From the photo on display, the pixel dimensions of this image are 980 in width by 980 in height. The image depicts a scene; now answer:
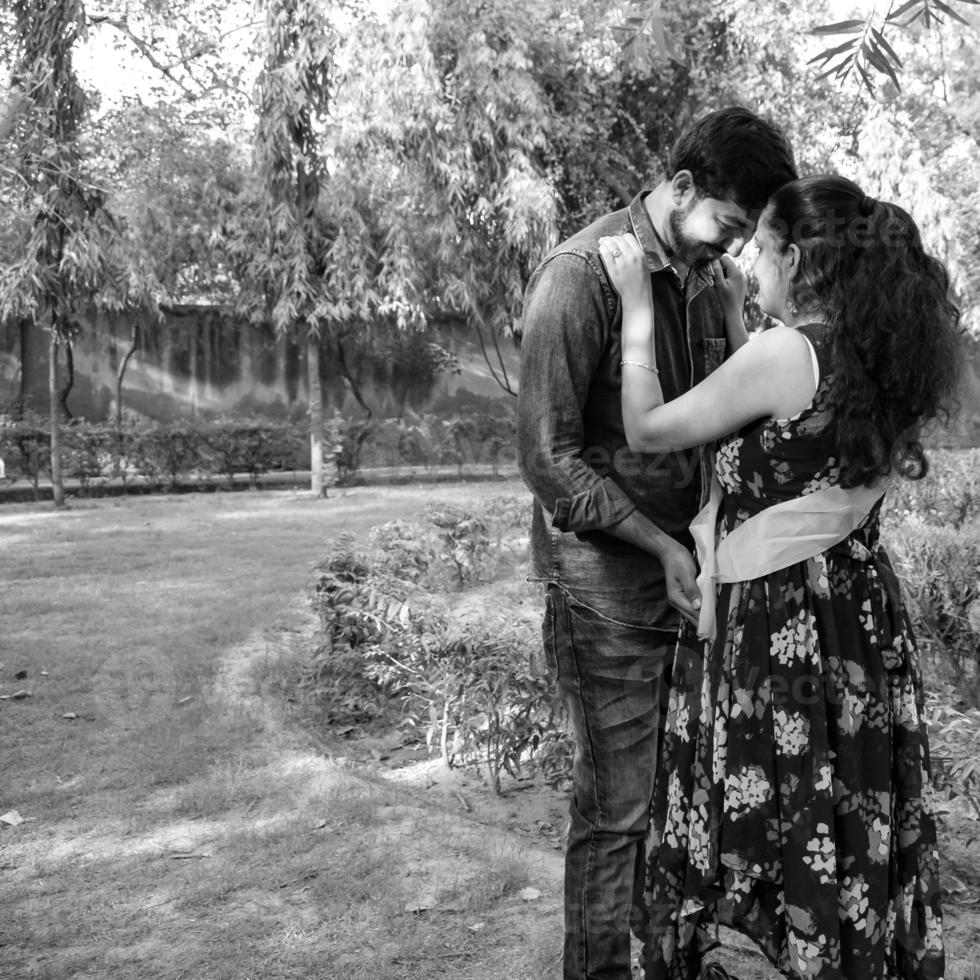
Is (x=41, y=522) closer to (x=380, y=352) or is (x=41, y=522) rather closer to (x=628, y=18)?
(x=380, y=352)

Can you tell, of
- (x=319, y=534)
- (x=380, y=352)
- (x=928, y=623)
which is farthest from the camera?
(x=380, y=352)


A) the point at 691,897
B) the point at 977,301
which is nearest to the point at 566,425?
the point at 691,897

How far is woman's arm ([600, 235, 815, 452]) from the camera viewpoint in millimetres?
1999

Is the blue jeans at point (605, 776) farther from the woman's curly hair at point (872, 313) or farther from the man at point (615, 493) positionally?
the woman's curly hair at point (872, 313)

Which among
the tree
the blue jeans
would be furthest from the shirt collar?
the tree

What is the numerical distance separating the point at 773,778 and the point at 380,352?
16555 mm

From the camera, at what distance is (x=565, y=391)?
2.09 meters

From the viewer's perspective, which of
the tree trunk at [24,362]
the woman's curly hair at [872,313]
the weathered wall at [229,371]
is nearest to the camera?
the woman's curly hair at [872,313]

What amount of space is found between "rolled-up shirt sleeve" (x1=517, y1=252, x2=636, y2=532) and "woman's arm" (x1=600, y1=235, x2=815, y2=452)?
2.6 inches

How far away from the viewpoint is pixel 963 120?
15.2 metres

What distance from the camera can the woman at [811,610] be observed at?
2.00 metres

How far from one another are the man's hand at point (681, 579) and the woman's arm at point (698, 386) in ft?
0.71

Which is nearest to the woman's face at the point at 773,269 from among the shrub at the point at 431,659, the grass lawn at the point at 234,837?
the grass lawn at the point at 234,837

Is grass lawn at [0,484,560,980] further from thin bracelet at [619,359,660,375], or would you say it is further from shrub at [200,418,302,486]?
shrub at [200,418,302,486]
